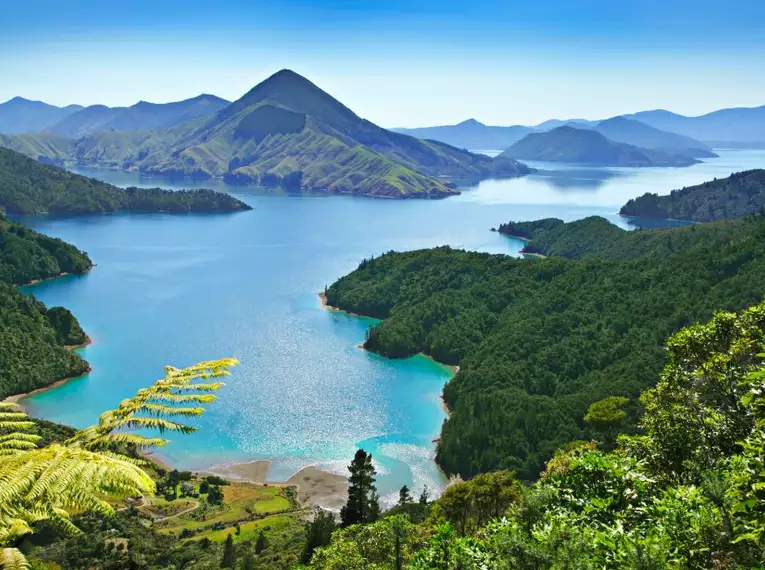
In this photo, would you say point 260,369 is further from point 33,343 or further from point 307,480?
point 33,343

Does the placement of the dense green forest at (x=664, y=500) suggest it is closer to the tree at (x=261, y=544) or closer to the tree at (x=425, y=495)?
the tree at (x=261, y=544)

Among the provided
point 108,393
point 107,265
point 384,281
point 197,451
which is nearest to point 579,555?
point 197,451

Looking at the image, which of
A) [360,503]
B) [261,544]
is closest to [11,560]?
[360,503]

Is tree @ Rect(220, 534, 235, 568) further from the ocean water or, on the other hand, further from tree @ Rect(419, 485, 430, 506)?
tree @ Rect(419, 485, 430, 506)

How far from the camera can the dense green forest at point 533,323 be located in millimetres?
68250

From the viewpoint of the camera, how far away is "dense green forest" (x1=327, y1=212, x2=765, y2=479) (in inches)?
2687

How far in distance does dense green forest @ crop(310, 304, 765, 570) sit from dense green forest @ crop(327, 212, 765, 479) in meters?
41.0

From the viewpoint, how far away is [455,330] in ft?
332

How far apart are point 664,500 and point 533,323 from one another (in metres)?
83.1

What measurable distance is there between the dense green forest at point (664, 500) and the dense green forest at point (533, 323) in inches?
1613

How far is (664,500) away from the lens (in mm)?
13758

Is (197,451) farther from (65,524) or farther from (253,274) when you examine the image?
(253,274)

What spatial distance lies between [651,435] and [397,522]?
37.0 ft

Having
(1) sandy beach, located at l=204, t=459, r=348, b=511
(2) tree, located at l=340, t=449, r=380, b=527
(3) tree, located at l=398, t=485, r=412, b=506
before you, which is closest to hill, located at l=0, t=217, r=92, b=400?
(1) sandy beach, located at l=204, t=459, r=348, b=511
